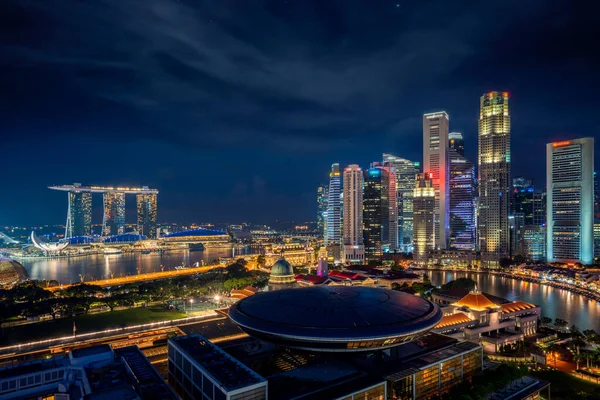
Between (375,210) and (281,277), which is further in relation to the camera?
(375,210)

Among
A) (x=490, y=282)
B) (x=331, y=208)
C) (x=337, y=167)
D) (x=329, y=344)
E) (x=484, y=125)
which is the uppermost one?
(x=484, y=125)

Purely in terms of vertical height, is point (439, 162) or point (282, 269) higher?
point (439, 162)

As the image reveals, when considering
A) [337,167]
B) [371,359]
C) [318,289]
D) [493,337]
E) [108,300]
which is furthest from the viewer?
[337,167]

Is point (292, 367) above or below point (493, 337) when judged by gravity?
above

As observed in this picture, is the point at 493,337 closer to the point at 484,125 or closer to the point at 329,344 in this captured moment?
the point at 329,344

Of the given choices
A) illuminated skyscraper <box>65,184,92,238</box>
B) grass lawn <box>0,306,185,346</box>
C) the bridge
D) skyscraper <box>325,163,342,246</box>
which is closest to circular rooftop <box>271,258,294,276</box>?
grass lawn <box>0,306,185,346</box>

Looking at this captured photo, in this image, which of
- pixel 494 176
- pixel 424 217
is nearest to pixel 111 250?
pixel 424 217

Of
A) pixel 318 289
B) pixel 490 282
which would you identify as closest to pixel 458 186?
pixel 490 282

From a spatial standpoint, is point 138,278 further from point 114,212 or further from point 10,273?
point 114,212
